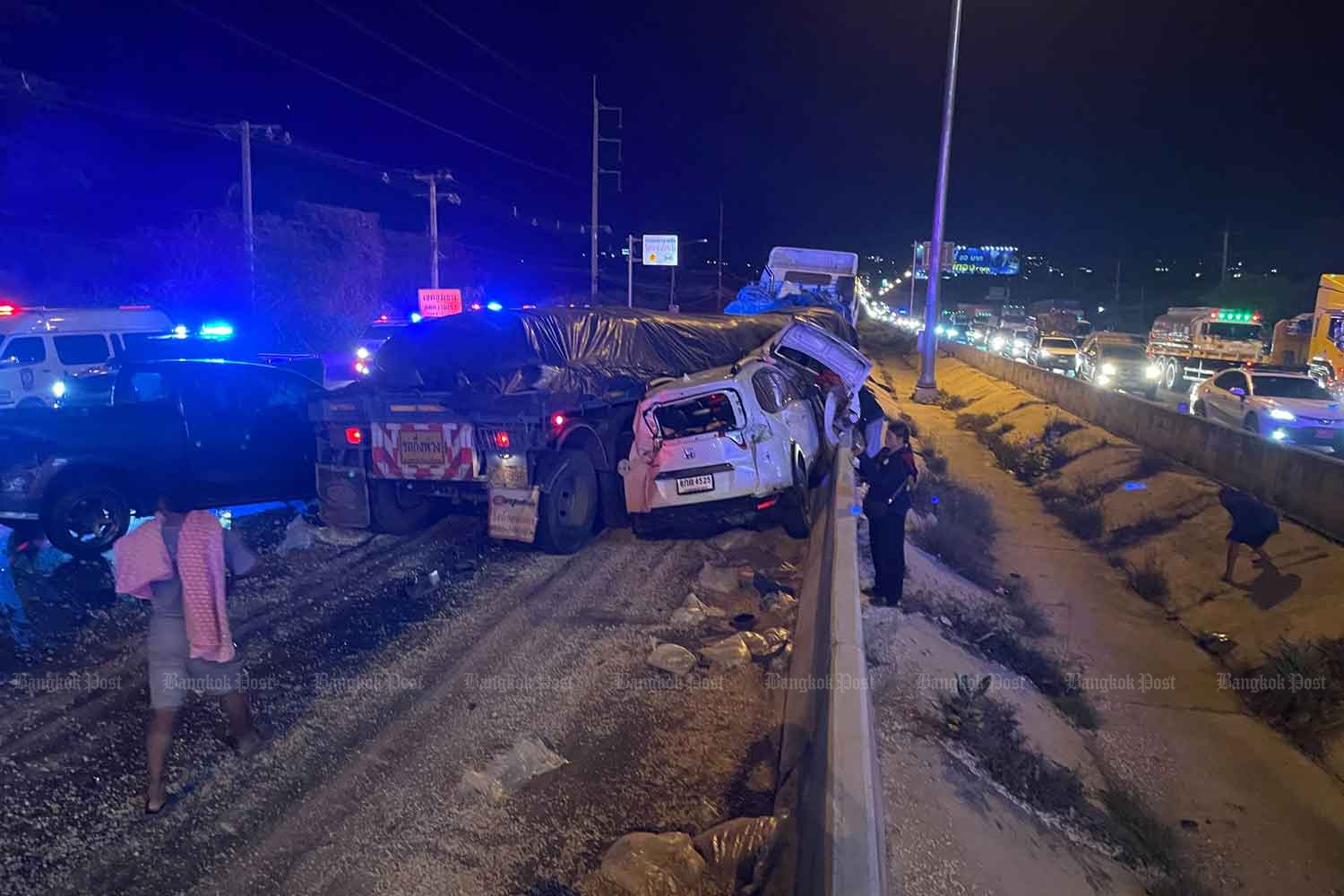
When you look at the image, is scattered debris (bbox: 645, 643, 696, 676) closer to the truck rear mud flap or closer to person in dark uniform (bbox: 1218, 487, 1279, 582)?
the truck rear mud flap

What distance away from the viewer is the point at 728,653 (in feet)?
21.1

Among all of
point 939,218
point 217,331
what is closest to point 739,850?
point 217,331

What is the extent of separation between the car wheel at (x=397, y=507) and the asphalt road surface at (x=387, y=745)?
4.20ft

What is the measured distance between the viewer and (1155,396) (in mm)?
27625

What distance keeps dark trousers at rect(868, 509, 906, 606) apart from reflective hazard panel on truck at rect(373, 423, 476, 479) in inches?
149

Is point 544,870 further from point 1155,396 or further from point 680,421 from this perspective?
point 1155,396

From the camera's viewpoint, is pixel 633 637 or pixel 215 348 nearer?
pixel 633 637

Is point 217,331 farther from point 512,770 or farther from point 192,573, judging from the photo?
point 512,770

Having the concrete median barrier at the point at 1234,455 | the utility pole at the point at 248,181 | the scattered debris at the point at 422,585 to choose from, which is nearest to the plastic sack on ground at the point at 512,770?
the scattered debris at the point at 422,585

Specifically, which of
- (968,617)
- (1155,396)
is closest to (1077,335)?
(1155,396)

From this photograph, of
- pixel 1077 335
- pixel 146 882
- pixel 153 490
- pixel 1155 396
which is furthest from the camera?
pixel 1077 335

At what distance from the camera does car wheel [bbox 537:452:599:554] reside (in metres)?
8.38

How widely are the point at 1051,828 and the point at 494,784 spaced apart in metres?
3.12

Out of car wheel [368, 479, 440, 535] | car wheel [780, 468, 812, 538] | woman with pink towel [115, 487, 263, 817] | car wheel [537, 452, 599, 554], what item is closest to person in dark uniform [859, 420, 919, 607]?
car wheel [780, 468, 812, 538]
